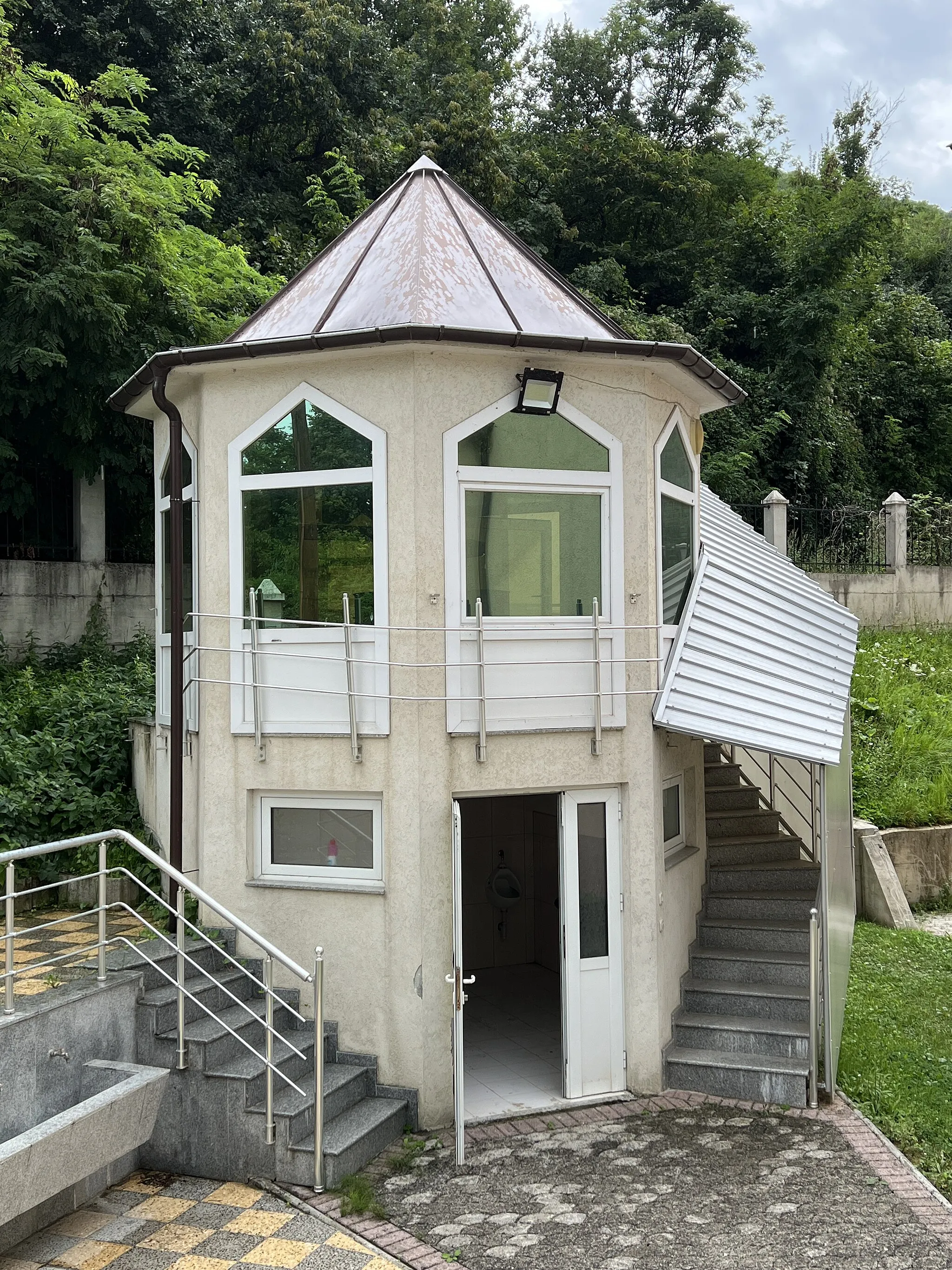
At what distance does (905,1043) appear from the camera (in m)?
9.51

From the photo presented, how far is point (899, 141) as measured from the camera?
3441 centimetres

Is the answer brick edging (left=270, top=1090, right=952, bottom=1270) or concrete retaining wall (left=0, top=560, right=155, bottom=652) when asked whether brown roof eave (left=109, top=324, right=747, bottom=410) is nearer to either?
brick edging (left=270, top=1090, right=952, bottom=1270)

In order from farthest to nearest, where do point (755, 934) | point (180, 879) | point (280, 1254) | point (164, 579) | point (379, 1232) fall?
point (755, 934)
point (164, 579)
point (180, 879)
point (379, 1232)
point (280, 1254)

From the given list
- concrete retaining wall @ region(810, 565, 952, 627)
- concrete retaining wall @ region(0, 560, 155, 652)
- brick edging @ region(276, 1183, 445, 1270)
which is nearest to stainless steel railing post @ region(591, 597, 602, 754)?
brick edging @ region(276, 1183, 445, 1270)

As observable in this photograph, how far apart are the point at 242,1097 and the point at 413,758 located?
99.7 inches

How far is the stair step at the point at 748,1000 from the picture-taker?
9.32 meters

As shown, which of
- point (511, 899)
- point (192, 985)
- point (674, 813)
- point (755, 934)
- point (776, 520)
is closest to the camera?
point (192, 985)

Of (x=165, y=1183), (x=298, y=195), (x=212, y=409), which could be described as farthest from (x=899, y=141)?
(x=165, y=1183)

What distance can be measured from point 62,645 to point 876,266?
21947 millimetres

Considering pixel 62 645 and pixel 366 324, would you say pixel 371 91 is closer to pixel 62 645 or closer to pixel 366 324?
pixel 62 645

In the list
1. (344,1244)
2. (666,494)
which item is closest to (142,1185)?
(344,1244)

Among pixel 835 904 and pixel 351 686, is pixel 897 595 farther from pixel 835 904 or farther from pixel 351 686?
pixel 351 686

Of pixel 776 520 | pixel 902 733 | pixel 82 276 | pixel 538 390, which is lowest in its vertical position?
pixel 902 733

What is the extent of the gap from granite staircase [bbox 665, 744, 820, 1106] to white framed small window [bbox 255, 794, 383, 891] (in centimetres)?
300
